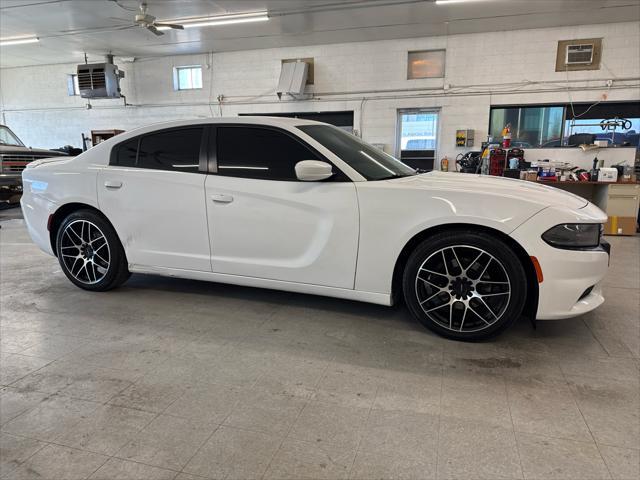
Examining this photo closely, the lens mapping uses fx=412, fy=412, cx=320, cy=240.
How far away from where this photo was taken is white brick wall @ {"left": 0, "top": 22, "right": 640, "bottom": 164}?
8125 mm

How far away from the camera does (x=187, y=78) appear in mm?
10820

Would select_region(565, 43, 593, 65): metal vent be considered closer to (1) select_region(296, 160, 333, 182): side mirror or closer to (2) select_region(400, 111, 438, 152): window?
(2) select_region(400, 111, 438, 152): window

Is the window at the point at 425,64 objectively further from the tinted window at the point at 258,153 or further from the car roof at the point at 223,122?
the tinted window at the point at 258,153

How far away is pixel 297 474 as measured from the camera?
60.2 inches

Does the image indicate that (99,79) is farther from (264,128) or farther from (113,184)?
(264,128)

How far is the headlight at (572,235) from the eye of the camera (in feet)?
7.66

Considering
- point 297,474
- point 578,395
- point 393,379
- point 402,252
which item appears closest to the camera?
point 297,474

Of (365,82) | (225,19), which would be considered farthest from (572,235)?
(365,82)

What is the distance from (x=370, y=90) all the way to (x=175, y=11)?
4.29 metres

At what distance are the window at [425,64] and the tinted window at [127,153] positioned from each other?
7258 mm

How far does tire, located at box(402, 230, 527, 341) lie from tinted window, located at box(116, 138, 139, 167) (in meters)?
2.33

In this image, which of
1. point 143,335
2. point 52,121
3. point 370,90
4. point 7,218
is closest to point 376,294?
point 143,335

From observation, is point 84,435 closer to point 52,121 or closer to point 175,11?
point 175,11

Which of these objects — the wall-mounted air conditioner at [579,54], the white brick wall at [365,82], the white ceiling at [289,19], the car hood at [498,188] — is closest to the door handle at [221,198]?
the car hood at [498,188]
